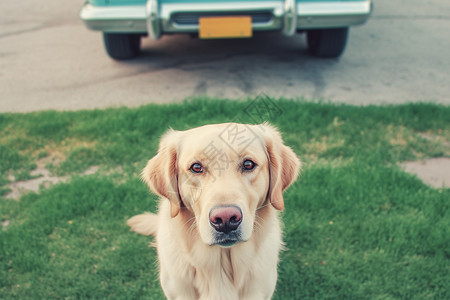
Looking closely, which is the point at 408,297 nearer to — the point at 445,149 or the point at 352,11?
the point at 445,149

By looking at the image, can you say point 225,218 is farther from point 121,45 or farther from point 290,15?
point 121,45

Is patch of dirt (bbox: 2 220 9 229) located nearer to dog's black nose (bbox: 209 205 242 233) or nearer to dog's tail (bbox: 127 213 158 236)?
dog's tail (bbox: 127 213 158 236)

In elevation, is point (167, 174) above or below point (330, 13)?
below

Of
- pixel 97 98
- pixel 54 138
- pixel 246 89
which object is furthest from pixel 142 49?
pixel 54 138

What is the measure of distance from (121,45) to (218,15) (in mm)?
1567

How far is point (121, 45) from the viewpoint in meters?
5.21

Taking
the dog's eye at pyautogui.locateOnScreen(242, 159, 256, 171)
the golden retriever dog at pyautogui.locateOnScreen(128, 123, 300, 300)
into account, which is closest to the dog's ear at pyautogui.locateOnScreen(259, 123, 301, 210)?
the golden retriever dog at pyautogui.locateOnScreen(128, 123, 300, 300)

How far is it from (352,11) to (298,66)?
1095 mm

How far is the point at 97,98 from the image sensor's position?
4633 mm

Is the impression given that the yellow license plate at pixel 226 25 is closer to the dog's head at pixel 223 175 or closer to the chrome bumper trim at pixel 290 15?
the chrome bumper trim at pixel 290 15

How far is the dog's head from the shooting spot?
5.71 feet

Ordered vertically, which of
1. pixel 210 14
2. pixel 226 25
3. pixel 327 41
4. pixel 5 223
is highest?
pixel 210 14

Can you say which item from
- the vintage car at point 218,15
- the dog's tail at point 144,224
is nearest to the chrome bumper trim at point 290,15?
the vintage car at point 218,15

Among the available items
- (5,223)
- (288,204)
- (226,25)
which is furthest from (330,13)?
(5,223)
